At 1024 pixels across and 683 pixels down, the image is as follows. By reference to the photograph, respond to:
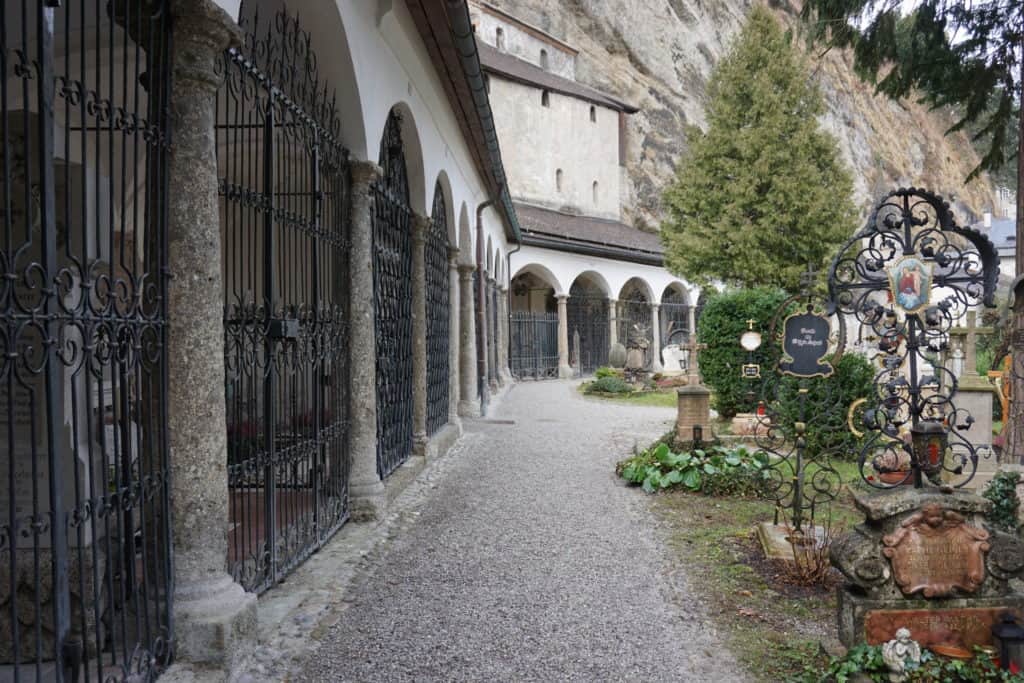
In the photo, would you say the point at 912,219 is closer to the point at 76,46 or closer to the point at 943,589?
the point at 943,589

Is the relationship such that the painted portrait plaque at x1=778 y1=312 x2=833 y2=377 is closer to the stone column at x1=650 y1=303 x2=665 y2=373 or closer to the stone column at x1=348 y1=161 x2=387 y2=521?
the stone column at x1=348 y1=161 x2=387 y2=521

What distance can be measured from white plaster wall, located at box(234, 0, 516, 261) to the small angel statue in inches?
163

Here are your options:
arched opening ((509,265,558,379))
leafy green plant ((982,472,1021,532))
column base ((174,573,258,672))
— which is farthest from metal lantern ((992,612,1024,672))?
arched opening ((509,265,558,379))

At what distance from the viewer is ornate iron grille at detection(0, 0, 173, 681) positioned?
2365 millimetres

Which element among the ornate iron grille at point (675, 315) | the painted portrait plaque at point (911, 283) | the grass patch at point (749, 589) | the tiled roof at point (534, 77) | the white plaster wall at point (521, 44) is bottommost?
the grass patch at point (749, 589)

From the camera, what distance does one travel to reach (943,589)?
350 cm

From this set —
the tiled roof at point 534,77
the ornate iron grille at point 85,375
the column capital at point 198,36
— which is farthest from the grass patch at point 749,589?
the tiled roof at point 534,77

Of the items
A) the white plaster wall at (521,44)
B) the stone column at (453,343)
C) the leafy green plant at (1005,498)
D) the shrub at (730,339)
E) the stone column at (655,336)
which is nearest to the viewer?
the leafy green plant at (1005,498)

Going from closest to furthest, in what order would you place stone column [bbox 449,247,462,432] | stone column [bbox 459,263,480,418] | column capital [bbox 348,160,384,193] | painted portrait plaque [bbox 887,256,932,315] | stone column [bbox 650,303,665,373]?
painted portrait plaque [bbox 887,256,932,315], column capital [bbox 348,160,384,193], stone column [bbox 449,247,462,432], stone column [bbox 459,263,480,418], stone column [bbox 650,303,665,373]

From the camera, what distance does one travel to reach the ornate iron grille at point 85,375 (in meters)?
2.37

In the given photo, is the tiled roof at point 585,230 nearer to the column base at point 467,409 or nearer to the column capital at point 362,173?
the column base at point 467,409

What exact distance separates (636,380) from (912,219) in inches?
660

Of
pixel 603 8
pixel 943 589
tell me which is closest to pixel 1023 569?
pixel 943 589

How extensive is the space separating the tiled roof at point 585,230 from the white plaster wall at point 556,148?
75 centimetres
